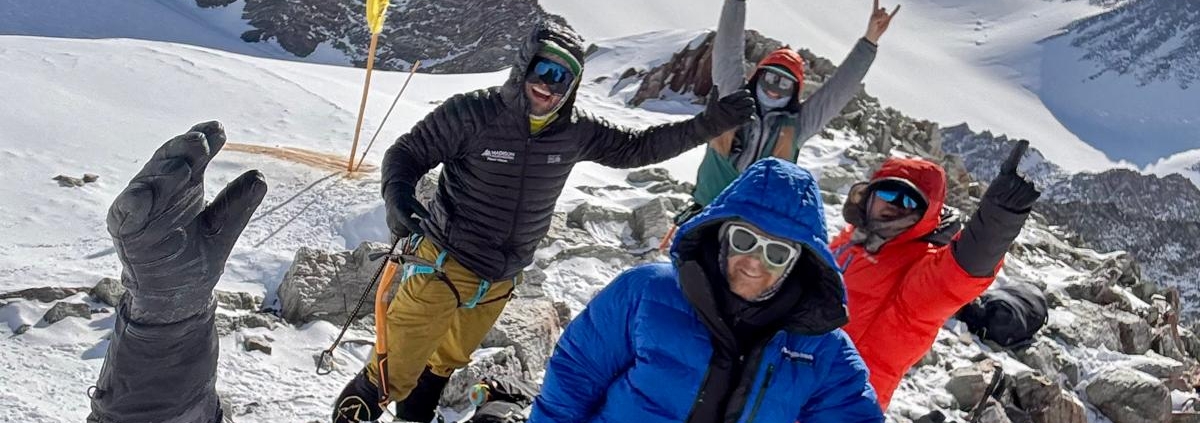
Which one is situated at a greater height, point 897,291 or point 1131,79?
point 1131,79

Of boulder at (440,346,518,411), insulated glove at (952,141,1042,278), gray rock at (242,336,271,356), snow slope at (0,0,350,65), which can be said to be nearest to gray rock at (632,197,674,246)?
boulder at (440,346,518,411)

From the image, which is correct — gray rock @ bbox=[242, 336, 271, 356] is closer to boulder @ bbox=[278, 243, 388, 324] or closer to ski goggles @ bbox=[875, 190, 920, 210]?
boulder @ bbox=[278, 243, 388, 324]

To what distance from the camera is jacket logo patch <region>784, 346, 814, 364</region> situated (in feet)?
6.53

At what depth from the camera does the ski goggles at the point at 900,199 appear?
289 centimetres

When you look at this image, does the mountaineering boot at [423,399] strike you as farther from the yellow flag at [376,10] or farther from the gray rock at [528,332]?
the yellow flag at [376,10]

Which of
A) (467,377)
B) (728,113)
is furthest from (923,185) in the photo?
(467,377)

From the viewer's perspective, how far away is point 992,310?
6949 mm

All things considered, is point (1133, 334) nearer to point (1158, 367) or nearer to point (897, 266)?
point (1158, 367)

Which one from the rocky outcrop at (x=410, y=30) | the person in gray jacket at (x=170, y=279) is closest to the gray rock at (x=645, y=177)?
the person in gray jacket at (x=170, y=279)

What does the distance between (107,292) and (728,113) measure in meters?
2.97

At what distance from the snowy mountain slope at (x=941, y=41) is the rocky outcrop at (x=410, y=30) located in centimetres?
395

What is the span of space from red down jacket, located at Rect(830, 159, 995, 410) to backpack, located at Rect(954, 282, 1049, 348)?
14.2 feet

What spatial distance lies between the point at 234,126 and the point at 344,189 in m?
1.75

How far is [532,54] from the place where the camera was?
9.68 ft
